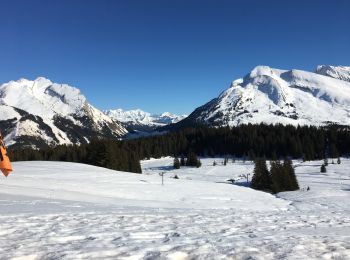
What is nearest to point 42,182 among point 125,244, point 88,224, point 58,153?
point 88,224

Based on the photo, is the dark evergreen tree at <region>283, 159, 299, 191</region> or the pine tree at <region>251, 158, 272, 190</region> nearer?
the dark evergreen tree at <region>283, 159, 299, 191</region>

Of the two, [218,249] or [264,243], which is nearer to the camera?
[218,249]

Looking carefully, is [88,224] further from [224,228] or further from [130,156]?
[130,156]

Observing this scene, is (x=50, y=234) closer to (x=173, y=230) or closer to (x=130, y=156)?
(x=173, y=230)

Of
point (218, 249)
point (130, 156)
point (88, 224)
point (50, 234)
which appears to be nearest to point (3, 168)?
point (50, 234)

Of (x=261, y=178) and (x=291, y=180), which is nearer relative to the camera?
(x=291, y=180)

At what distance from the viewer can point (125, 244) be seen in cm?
1184

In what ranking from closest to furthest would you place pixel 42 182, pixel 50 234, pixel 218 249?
pixel 218 249, pixel 50 234, pixel 42 182

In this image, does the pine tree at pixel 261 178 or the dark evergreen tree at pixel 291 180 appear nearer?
the dark evergreen tree at pixel 291 180

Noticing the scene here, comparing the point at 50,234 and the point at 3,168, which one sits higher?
the point at 3,168

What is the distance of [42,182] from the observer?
163 feet

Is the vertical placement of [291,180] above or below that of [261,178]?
below

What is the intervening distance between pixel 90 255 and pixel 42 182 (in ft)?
137

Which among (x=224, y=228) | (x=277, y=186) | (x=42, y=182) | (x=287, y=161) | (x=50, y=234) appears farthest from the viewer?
(x=287, y=161)
